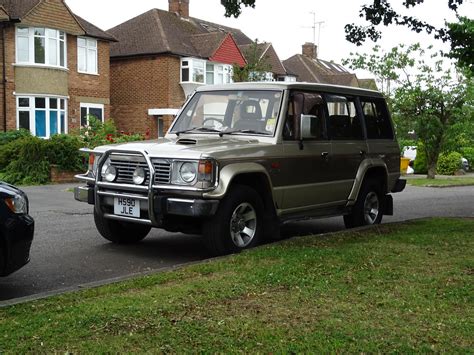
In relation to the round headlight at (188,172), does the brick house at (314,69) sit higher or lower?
higher

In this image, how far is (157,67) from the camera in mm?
33906

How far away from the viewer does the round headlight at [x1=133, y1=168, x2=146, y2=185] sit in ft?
22.4

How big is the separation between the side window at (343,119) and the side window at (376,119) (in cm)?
28

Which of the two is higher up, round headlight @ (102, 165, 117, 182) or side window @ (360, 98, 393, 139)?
side window @ (360, 98, 393, 139)

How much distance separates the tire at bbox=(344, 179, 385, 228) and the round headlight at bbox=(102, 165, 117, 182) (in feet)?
12.4

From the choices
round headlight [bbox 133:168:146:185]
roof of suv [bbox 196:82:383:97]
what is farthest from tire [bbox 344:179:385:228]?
round headlight [bbox 133:168:146:185]

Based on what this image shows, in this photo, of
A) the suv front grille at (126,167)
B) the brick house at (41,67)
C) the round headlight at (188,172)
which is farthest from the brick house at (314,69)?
the round headlight at (188,172)

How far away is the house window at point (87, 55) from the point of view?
98.1ft

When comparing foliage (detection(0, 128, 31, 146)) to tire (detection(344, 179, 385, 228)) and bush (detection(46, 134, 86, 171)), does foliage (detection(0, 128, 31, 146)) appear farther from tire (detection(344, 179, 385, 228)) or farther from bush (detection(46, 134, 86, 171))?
tire (detection(344, 179, 385, 228))

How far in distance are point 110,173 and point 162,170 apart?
80 cm

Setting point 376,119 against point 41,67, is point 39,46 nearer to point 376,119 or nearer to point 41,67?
point 41,67

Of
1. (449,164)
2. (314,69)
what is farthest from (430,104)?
(314,69)

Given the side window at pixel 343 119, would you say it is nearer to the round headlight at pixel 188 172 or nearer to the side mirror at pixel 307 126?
→ the side mirror at pixel 307 126

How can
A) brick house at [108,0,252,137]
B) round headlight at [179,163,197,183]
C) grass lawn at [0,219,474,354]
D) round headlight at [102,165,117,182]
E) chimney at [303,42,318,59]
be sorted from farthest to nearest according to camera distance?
chimney at [303,42,318,59]
brick house at [108,0,252,137]
round headlight at [102,165,117,182]
round headlight at [179,163,197,183]
grass lawn at [0,219,474,354]
